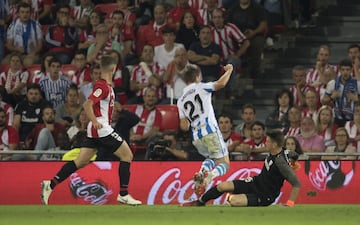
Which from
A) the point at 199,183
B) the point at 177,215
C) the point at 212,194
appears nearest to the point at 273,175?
the point at 212,194

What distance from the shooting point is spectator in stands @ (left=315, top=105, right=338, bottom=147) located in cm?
1758

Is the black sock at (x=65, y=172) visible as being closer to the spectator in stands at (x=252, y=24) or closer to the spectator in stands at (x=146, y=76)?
the spectator in stands at (x=146, y=76)

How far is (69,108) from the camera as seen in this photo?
1911cm

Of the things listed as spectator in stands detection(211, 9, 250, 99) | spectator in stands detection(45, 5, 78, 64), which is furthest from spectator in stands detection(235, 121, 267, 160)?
spectator in stands detection(45, 5, 78, 64)

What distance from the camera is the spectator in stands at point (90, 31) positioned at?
2080cm

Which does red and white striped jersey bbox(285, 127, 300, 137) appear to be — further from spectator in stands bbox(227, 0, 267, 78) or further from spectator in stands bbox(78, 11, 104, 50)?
spectator in stands bbox(78, 11, 104, 50)

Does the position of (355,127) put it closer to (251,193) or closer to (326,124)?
(326,124)

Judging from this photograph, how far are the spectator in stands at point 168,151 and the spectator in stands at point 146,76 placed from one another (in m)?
2.03

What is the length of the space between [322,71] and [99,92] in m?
5.48

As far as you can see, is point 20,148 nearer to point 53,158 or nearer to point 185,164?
point 53,158

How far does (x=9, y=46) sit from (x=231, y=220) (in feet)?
31.9

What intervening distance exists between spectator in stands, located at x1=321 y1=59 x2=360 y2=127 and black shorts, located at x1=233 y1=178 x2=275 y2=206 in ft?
12.1

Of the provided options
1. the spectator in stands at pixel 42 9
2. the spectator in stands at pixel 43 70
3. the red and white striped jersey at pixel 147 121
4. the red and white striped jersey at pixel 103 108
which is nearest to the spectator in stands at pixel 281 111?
the red and white striped jersey at pixel 147 121

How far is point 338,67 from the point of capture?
738 inches
